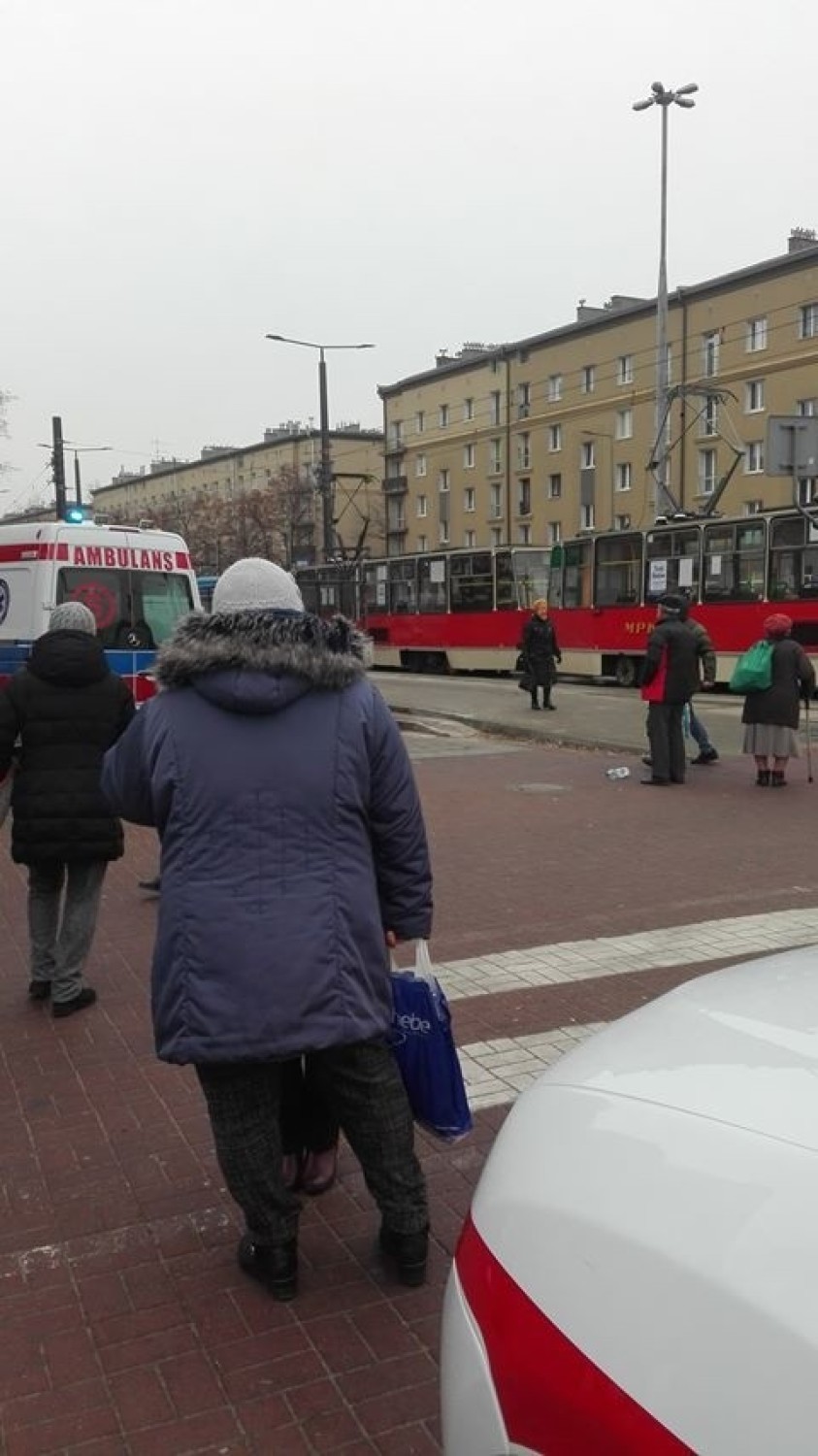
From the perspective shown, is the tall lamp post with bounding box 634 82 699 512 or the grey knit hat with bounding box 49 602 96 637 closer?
the grey knit hat with bounding box 49 602 96 637

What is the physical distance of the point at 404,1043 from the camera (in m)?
2.87

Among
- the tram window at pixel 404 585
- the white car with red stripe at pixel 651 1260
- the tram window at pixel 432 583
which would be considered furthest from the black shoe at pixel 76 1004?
the tram window at pixel 404 585

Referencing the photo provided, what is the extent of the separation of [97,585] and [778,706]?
272 inches

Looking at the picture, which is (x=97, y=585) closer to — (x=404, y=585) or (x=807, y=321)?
(x=404, y=585)

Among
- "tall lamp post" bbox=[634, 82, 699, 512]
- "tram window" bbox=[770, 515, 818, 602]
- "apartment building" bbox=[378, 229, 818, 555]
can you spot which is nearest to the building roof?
"apartment building" bbox=[378, 229, 818, 555]

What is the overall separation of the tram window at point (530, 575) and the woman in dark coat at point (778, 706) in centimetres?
1730

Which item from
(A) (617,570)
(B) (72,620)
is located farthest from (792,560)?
(B) (72,620)

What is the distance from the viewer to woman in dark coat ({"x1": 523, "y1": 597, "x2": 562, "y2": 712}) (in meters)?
18.3

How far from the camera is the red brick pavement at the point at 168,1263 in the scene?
243 centimetres

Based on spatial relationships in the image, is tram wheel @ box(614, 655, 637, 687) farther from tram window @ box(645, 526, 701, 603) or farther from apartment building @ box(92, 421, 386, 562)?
apartment building @ box(92, 421, 386, 562)

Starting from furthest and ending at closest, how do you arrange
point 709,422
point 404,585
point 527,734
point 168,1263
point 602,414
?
point 602,414
point 709,422
point 404,585
point 527,734
point 168,1263

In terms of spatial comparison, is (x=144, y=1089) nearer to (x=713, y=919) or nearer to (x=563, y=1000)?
(x=563, y=1000)

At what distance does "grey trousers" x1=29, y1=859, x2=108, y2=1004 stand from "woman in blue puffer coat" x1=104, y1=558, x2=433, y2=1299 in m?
2.25

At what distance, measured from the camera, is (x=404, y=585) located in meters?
31.4
